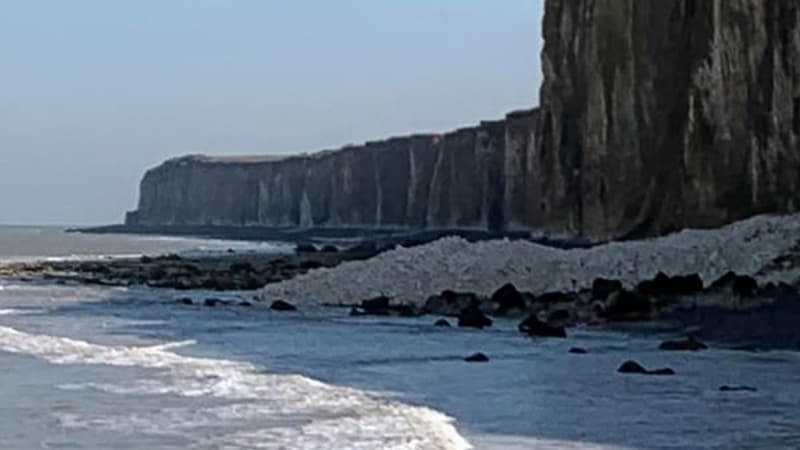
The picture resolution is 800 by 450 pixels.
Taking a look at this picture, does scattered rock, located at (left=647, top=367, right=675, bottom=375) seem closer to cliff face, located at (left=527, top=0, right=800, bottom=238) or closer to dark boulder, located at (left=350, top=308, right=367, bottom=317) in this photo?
dark boulder, located at (left=350, top=308, right=367, bottom=317)

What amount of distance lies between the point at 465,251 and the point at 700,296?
30.8 ft

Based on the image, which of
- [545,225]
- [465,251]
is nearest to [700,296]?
[465,251]

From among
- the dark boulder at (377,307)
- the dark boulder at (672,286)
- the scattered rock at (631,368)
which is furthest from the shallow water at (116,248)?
the scattered rock at (631,368)

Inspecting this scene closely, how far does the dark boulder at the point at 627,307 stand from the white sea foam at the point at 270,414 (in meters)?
8.45

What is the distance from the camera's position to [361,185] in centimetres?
12356

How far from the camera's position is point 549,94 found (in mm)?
65125

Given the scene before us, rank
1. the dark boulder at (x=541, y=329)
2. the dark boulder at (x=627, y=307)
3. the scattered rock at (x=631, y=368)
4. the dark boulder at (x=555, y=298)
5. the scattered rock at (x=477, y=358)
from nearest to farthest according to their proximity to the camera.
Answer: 1. the scattered rock at (x=631, y=368)
2. the scattered rock at (x=477, y=358)
3. the dark boulder at (x=541, y=329)
4. the dark boulder at (x=627, y=307)
5. the dark boulder at (x=555, y=298)

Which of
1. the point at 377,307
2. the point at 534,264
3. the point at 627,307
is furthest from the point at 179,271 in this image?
the point at 627,307

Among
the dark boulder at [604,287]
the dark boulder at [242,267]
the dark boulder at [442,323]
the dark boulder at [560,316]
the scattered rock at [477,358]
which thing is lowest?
the scattered rock at [477,358]

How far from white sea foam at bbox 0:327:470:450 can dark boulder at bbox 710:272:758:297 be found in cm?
992

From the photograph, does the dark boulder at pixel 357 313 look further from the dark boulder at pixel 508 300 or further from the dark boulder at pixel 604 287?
the dark boulder at pixel 604 287

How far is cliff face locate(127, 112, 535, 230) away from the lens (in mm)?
100438

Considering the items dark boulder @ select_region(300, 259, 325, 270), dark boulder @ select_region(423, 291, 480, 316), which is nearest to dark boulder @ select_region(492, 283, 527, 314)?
dark boulder @ select_region(423, 291, 480, 316)

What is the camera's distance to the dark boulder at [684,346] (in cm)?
2044
